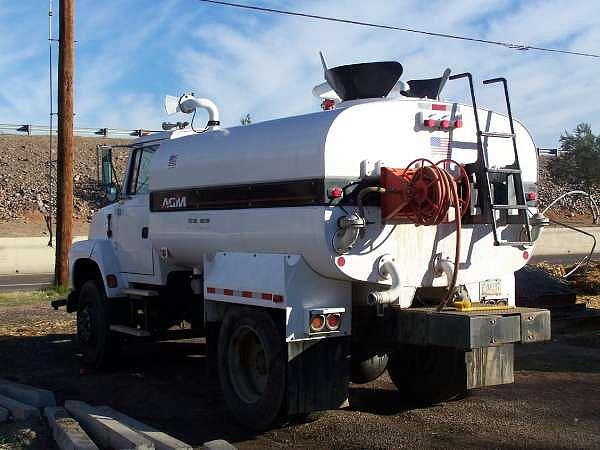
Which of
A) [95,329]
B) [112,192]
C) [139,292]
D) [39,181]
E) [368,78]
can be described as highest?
[39,181]

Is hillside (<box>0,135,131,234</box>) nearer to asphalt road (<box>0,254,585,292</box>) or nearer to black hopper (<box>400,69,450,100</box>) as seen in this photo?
asphalt road (<box>0,254,585,292</box>)

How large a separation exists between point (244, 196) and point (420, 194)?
175cm

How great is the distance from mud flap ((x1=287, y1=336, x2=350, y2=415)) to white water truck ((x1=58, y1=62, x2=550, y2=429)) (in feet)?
0.04

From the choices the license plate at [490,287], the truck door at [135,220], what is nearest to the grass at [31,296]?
the truck door at [135,220]

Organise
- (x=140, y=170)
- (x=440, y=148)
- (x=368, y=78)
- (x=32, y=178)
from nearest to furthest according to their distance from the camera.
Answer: (x=440, y=148)
(x=368, y=78)
(x=140, y=170)
(x=32, y=178)

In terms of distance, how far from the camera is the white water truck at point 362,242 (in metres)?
6.45

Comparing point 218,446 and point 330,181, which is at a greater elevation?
point 330,181

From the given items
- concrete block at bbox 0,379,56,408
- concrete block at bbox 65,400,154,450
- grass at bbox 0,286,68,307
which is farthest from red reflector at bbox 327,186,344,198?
grass at bbox 0,286,68,307

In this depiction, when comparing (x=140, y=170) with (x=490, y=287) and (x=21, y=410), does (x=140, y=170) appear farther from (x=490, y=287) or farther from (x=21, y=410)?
(x=490, y=287)

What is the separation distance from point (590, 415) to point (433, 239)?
232cm

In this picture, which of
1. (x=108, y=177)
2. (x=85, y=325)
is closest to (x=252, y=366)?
(x=85, y=325)

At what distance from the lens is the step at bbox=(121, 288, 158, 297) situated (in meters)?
9.32

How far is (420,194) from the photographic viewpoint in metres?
6.45

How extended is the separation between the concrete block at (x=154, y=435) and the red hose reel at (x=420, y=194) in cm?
244
